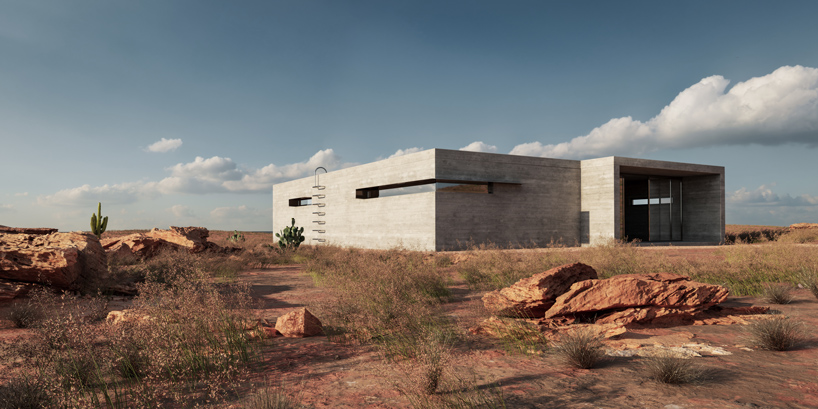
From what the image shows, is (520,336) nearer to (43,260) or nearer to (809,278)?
(809,278)

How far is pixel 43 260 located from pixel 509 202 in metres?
18.9

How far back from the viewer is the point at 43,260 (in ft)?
25.6

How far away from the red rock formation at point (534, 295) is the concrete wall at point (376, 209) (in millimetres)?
11124

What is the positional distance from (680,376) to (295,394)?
334cm

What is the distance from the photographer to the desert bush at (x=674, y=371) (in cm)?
370

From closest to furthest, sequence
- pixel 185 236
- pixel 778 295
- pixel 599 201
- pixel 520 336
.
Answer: pixel 520 336, pixel 778 295, pixel 185 236, pixel 599 201

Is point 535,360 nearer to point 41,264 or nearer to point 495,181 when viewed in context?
point 41,264

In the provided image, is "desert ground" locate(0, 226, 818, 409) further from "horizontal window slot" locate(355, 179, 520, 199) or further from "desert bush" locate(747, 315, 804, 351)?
"horizontal window slot" locate(355, 179, 520, 199)

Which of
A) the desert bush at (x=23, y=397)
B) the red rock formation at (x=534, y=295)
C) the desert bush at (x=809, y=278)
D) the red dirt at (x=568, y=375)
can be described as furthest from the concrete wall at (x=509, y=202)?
the desert bush at (x=23, y=397)

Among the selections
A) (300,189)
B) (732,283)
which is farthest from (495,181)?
(300,189)

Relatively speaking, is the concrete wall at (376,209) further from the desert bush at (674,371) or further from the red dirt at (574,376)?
the desert bush at (674,371)

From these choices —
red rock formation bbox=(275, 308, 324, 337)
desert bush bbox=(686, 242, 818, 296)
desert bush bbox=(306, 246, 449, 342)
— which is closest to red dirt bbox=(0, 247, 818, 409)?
red rock formation bbox=(275, 308, 324, 337)

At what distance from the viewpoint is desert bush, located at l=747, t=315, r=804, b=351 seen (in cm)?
469

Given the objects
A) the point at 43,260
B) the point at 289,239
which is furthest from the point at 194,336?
the point at 289,239
